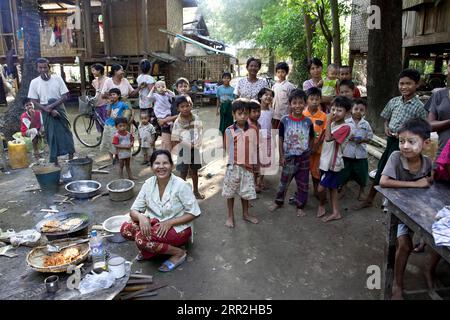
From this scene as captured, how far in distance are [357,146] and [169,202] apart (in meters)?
2.64

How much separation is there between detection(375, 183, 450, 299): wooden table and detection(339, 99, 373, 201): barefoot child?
1783 millimetres

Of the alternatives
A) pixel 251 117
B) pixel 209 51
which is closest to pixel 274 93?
pixel 251 117

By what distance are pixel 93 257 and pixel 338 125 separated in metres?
3.12

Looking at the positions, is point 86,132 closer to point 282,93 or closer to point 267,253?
point 282,93

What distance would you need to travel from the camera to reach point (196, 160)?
16.1ft

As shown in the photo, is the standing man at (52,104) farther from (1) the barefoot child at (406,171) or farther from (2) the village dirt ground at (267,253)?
(1) the barefoot child at (406,171)

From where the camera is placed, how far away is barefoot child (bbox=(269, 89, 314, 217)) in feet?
14.1

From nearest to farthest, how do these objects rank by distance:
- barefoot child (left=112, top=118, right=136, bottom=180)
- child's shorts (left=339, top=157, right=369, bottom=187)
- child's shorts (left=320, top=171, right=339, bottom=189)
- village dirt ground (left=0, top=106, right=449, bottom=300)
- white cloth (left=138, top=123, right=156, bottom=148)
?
village dirt ground (left=0, top=106, right=449, bottom=300) → child's shorts (left=320, top=171, right=339, bottom=189) → child's shorts (left=339, top=157, right=369, bottom=187) → barefoot child (left=112, top=118, right=136, bottom=180) → white cloth (left=138, top=123, right=156, bottom=148)

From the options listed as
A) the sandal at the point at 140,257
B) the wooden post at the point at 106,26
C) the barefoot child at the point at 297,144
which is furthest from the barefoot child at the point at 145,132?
the wooden post at the point at 106,26

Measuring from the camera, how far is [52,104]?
583 cm

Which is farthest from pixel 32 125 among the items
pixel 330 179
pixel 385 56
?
pixel 385 56

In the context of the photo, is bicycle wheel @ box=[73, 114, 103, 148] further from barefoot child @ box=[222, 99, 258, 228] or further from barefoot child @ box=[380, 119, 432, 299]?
barefoot child @ box=[380, 119, 432, 299]

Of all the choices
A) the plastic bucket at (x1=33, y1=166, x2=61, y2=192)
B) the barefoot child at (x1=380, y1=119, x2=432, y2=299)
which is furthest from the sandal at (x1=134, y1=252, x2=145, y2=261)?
the plastic bucket at (x1=33, y1=166, x2=61, y2=192)

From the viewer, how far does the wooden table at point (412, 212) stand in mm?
2173
